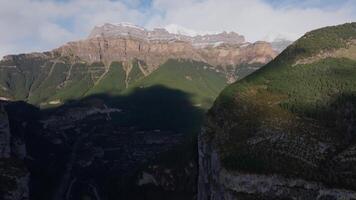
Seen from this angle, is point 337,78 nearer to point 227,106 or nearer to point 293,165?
point 227,106

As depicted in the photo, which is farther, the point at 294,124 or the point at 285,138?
the point at 294,124

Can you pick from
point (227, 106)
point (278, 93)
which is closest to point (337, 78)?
point (278, 93)

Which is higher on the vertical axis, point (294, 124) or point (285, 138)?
point (294, 124)

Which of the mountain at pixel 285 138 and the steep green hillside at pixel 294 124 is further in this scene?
the steep green hillside at pixel 294 124

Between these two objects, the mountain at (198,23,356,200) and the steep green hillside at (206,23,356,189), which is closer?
the mountain at (198,23,356,200)
